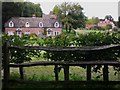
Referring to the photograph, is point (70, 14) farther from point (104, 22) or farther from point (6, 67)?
point (6, 67)

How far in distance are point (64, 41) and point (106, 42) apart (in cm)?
78

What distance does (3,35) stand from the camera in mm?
5613

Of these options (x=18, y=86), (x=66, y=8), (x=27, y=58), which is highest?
(x=66, y=8)

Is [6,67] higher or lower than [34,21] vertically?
lower

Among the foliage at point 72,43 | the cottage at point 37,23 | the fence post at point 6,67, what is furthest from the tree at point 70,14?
the fence post at point 6,67

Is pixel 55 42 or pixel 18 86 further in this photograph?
pixel 55 42

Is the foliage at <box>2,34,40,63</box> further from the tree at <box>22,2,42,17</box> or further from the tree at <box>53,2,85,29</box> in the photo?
the tree at <box>22,2,42,17</box>

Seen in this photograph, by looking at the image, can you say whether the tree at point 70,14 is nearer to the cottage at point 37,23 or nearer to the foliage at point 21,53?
the cottage at point 37,23

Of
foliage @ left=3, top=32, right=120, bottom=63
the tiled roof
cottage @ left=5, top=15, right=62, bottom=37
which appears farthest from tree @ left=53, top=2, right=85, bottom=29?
foliage @ left=3, top=32, right=120, bottom=63

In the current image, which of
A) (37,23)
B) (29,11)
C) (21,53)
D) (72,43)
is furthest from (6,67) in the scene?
(37,23)

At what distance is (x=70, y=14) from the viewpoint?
1039 centimetres

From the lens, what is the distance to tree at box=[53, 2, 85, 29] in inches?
372

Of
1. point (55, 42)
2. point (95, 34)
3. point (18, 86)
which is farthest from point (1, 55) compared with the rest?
point (95, 34)

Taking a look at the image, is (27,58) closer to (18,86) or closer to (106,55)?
(18,86)
